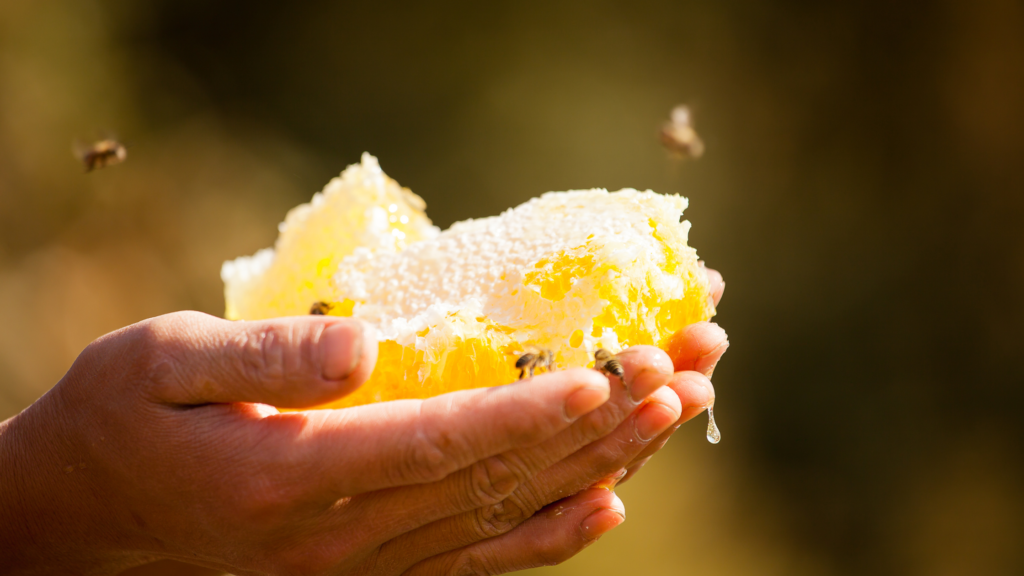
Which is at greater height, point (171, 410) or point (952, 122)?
point (952, 122)

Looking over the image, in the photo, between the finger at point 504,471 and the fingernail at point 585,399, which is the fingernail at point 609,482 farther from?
the fingernail at point 585,399

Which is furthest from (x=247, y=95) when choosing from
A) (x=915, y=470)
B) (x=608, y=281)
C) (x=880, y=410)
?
(x=915, y=470)

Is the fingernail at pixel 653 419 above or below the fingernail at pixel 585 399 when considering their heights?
above

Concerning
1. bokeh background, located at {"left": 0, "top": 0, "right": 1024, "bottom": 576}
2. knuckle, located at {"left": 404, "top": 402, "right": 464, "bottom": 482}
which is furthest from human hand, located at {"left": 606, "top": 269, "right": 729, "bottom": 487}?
bokeh background, located at {"left": 0, "top": 0, "right": 1024, "bottom": 576}

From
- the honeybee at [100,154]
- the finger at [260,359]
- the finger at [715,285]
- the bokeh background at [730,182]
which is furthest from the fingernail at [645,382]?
the bokeh background at [730,182]

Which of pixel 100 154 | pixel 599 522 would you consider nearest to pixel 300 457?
pixel 599 522

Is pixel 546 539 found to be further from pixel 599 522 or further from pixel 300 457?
pixel 300 457

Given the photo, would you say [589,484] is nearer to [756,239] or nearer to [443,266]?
[443,266]
